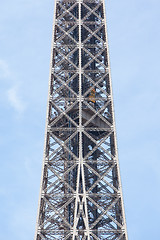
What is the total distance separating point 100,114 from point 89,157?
4988 mm

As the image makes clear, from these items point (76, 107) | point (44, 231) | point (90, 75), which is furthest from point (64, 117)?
point (44, 231)

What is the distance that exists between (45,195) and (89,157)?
857 centimetres

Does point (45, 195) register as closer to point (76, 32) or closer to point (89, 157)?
point (89, 157)

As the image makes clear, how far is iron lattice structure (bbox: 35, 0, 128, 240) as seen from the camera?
251 feet

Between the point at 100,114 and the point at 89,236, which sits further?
→ the point at 100,114

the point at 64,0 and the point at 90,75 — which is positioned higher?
the point at 64,0

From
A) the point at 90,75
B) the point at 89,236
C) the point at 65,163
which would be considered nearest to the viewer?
the point at 89,236

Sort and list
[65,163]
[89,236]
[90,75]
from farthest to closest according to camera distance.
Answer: [90,75] < [65,163] < [89,236]

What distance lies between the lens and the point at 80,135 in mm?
80062

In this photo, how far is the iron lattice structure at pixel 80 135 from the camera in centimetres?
7638

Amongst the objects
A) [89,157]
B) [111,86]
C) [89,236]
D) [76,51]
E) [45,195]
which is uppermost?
[76,51]

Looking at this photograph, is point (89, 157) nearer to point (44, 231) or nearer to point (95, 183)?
point (95, 183)

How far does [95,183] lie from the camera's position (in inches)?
3059

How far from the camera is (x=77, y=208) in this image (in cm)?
7581
